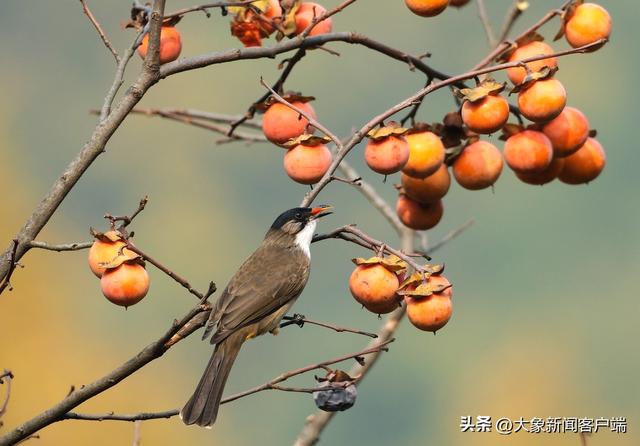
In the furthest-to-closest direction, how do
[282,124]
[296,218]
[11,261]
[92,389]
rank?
[296,218] → [282,124] → [11,261] → [92,389]

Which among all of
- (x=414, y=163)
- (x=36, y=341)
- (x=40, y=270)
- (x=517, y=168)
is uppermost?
(x=40, y=270)

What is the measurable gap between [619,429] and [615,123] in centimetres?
5275

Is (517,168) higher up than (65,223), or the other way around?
(65,223)

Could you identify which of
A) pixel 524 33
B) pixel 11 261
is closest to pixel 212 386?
pixel 11 261

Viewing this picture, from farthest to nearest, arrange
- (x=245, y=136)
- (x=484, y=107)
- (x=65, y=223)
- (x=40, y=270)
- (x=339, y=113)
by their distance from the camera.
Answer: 1. (x=339, y=113)
2. (x=65, y=223)
3. (x=40, y=270)
4. (x=245, y=136)
5. (x=484, y=107)

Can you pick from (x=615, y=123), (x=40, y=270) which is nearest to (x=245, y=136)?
(x=40, y=270)

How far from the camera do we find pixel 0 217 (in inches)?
957

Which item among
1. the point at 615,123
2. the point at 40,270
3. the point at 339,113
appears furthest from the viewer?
the point at 615,123

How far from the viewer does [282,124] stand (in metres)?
3.40

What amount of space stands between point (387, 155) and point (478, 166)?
0.49 meters

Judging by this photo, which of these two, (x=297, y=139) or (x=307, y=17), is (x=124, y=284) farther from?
(x=307, y=17)

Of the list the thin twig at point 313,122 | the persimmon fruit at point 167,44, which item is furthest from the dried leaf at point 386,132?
the persimmon fruit at point 167,44

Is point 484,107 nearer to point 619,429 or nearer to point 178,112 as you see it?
point 178,112

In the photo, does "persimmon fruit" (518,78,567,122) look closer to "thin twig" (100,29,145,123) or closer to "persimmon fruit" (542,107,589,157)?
"persimmon fruit" (542,107,589,157)
